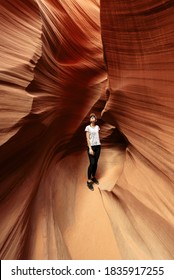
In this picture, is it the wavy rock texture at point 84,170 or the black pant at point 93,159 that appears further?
the black pant at point 93,159

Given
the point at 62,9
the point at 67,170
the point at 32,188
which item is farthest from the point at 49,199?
the point at 62,9

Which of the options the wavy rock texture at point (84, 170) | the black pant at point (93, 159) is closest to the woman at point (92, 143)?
the black pant at point (93, 159)

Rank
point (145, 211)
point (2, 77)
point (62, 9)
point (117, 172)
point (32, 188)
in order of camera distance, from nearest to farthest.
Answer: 1. point (2, 77)
2. point (145, 211)
3. point (32, 188)
4. point (117, 172)
5. point (62, 9)

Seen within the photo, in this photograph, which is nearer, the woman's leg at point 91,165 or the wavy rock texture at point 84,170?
the wavy rock texture at point 84,170

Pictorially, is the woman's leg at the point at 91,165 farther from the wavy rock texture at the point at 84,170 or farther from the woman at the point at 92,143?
the wavy rock texture at the point at 84,170

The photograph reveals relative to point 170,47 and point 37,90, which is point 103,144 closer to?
point 37,90

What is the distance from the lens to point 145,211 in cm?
204

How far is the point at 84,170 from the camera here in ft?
8.55

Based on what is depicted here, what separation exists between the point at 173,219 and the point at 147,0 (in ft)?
5.34

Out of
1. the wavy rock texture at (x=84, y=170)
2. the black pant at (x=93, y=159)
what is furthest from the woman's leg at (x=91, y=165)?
the wavy rock texture at (x=84, y=170)

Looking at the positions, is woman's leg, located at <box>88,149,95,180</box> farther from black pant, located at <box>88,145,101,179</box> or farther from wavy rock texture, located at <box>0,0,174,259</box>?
wavy rock texture, located at <box>0,0,174,259</box>

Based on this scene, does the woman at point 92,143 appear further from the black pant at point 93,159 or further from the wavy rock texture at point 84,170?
the wavy rock texture at point 84,170

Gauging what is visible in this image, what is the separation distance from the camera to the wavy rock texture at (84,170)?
1.90 m

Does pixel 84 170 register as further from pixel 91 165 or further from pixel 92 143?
pixel 92 143
